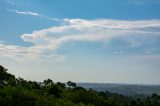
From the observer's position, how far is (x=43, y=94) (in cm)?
7931

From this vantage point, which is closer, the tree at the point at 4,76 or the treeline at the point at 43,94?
the treeline at the point at 43,94

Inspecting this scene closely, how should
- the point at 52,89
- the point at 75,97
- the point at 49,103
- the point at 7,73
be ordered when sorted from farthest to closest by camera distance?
the point at 7,73, the point at 52,89, the point at 75,97, the point at 49,103

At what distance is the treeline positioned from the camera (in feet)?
177

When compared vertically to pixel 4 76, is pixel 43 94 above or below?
below

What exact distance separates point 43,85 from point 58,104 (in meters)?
52.5

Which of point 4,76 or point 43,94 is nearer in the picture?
point 43,94

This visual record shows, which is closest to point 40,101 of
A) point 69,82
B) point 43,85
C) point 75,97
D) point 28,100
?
point 28,100

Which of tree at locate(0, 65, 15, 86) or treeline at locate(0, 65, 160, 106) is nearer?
treeline at locate(0, 65, 160, 106)

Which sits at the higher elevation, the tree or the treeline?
the tree

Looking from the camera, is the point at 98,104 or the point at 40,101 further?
the point at 98,104

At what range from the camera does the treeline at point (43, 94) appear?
5403cm

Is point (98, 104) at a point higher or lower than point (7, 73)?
lower

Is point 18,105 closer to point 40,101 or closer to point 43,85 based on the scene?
point 40,101

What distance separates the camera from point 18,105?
52906mm
